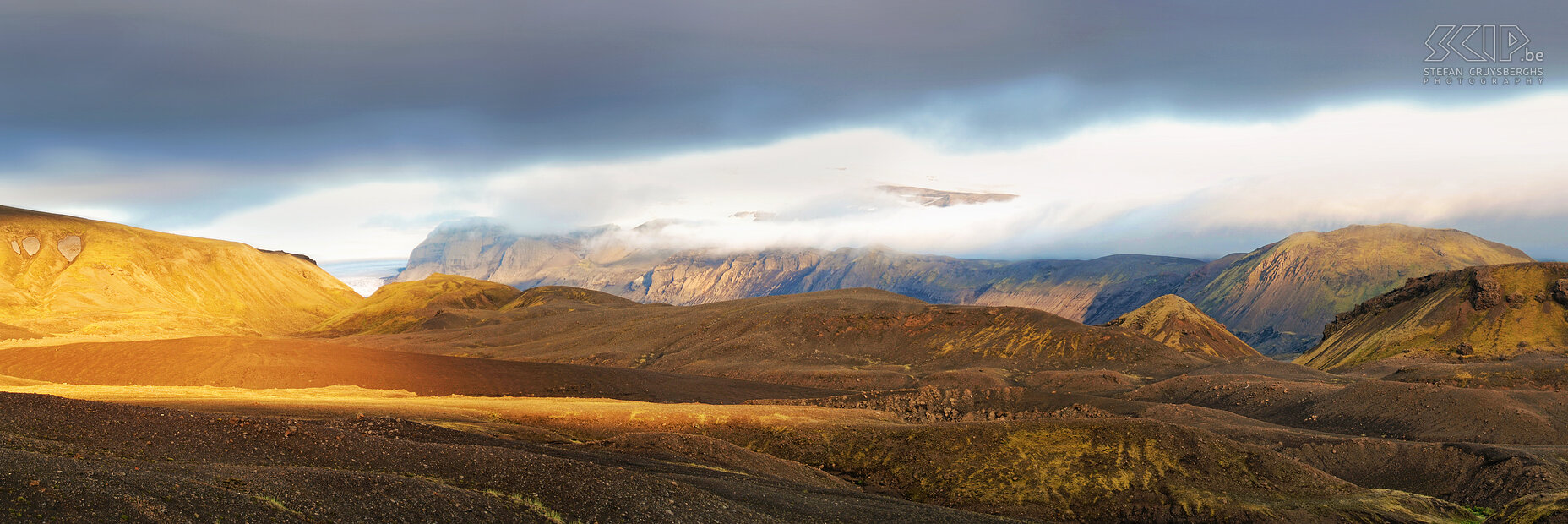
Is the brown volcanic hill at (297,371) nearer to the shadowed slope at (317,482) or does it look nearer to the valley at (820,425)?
the valley at (820,425)

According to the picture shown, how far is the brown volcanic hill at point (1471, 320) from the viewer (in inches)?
5305

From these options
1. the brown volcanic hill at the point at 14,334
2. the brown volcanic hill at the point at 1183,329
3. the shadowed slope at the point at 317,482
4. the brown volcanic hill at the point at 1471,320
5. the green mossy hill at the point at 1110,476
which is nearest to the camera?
the shadowed slope at the point at 317,482

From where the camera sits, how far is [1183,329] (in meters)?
175

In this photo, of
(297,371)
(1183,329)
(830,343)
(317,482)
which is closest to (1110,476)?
(317,482)

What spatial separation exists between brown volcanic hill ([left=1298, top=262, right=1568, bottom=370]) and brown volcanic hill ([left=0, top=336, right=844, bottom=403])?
4052 inches

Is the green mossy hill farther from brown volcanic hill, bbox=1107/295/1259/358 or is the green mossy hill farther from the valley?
brown volcanic hill, bbox=1107/295/1259/358

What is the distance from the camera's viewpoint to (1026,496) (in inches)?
1750

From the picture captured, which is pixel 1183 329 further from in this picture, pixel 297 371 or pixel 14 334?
pixel 14 334

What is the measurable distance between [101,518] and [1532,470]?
61060 millimetres

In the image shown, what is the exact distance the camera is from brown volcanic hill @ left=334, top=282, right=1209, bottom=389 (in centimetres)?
12975

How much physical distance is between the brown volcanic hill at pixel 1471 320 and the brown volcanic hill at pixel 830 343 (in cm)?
3080

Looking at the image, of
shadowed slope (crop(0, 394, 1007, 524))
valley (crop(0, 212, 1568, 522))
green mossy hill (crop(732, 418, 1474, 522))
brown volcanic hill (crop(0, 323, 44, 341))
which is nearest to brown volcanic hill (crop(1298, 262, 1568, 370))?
valley (crop(0, 212, 1568, 522))

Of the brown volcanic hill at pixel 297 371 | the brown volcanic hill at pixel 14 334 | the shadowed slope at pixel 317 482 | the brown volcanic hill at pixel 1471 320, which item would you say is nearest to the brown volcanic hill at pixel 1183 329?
the brown volcanic hill at pixel 1471 320

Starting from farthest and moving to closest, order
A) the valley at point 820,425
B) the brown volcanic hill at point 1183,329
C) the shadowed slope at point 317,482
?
the brown volcanic hill at point 1183,329
the valley at point 820,425
the shadowed slope at point 317,482
